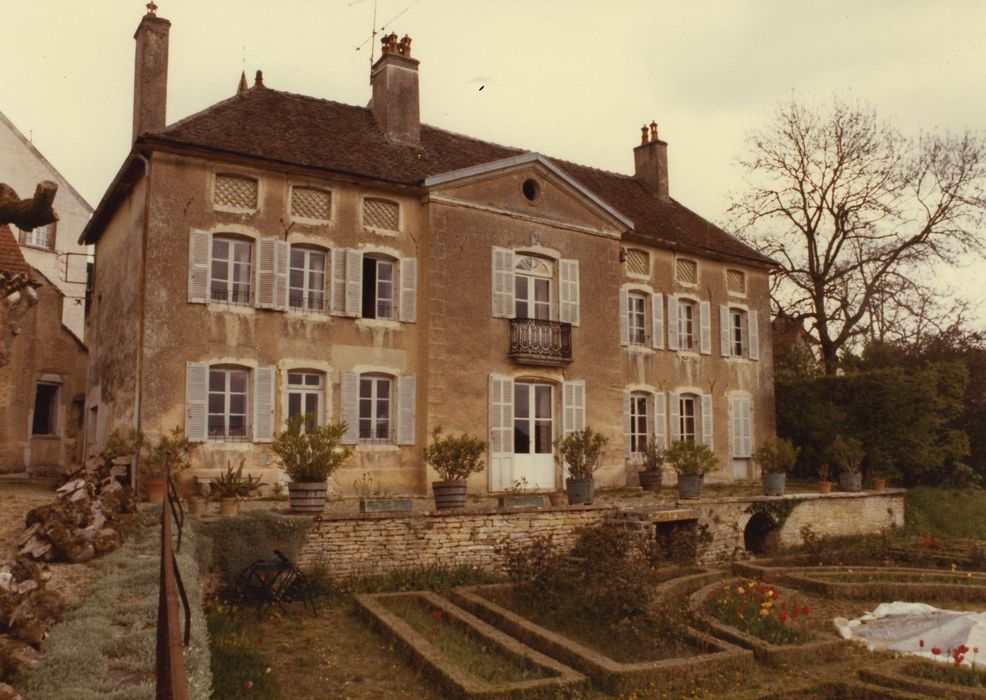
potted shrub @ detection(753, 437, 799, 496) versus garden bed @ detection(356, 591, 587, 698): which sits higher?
potted shrub @ detection(753, 437, 799, 496)

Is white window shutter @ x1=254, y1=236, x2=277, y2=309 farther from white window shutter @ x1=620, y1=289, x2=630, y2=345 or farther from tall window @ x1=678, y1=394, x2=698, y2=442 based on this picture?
tall window @ x1=678, y1=394, x2=698, y2=442

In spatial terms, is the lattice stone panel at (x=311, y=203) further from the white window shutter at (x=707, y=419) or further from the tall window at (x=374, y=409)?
the white window shutter at (x=707, y=419)

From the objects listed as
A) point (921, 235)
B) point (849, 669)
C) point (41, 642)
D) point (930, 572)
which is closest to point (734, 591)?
point (849, 669)

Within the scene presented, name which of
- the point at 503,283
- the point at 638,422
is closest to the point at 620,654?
the point at 503,283

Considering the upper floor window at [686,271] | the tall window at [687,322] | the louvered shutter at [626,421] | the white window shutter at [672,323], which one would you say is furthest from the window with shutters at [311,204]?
the tall window at [687,322]

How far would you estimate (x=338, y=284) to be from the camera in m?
15.9

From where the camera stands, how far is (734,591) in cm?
1152

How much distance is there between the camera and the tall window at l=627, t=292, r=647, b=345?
67.6 feet

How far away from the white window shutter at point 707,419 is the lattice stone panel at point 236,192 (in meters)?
12.3

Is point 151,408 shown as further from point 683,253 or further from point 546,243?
point 683,253

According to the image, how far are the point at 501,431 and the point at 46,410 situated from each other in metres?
11.5

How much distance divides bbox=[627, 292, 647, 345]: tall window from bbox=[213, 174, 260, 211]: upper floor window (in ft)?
31.1

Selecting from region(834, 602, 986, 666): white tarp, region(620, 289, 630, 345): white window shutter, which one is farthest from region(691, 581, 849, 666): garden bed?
region(620, 289, 630, 345): white window shutter

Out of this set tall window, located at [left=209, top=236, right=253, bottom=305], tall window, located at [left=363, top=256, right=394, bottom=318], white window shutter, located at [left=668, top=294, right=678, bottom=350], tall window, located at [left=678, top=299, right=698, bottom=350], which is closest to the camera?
tall window, located at [left=209, top=236, right=253, bottom=305]
